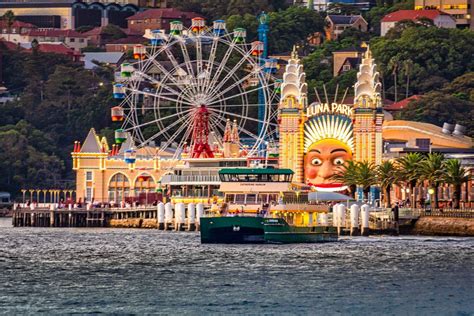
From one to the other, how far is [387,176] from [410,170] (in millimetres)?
2229

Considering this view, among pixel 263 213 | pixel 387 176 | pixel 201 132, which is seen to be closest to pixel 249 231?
pixel 263 213

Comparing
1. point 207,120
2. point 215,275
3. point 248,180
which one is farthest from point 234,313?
point 207,120

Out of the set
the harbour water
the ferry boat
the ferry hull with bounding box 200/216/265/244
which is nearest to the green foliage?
the harbour water

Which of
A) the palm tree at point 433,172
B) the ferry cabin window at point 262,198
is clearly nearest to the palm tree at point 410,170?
the palm tree at point 433,172

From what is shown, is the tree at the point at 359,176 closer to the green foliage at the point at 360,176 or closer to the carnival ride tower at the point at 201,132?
the green foliage at the point at 360,176

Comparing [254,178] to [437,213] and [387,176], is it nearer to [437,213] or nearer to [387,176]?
Answer: [437,213]

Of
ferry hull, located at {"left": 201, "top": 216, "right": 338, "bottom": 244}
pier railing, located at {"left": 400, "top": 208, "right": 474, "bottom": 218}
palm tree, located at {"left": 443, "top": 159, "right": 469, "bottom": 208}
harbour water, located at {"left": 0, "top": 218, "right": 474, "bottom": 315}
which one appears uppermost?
palm tree, located at {"left": 443, "top": 159, "right": 469, "bottom": 208}

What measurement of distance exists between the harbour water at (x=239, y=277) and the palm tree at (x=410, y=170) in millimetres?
16609

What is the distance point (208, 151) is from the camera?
19912cm

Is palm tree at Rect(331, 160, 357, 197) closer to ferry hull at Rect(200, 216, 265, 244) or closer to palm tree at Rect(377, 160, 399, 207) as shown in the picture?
palm tree at Rect(377, 160, 399, 207)

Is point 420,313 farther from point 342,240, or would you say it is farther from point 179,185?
point 179,185

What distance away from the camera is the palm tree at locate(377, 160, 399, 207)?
607ft

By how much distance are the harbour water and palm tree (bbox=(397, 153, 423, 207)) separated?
54.5ft

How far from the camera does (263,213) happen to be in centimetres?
15662
